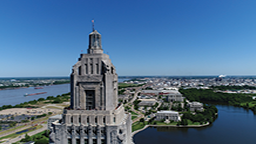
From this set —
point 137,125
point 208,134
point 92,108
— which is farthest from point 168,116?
point 92,108

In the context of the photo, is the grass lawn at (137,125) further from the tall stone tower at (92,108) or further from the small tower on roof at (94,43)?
the small tower on roof at (94,43)

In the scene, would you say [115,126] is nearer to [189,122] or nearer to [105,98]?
[105,98]

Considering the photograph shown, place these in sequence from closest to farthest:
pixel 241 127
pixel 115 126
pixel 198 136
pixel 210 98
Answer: pixel 115 126
pixel 198 136
pixel 241 127
pixel 210 98

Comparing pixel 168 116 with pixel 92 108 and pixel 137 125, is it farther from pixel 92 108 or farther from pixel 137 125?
pixel 92 108

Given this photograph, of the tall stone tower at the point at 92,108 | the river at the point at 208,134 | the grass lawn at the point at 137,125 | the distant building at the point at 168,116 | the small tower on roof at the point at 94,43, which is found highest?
the small tower on roof at the point at 94,43

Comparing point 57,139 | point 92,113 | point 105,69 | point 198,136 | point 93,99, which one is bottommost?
point 198,136

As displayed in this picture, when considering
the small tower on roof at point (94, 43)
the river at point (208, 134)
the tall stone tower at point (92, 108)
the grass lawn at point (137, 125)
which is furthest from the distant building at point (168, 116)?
the small tower on roof at point (94, 43)

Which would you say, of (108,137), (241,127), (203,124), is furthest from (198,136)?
(108,137)
